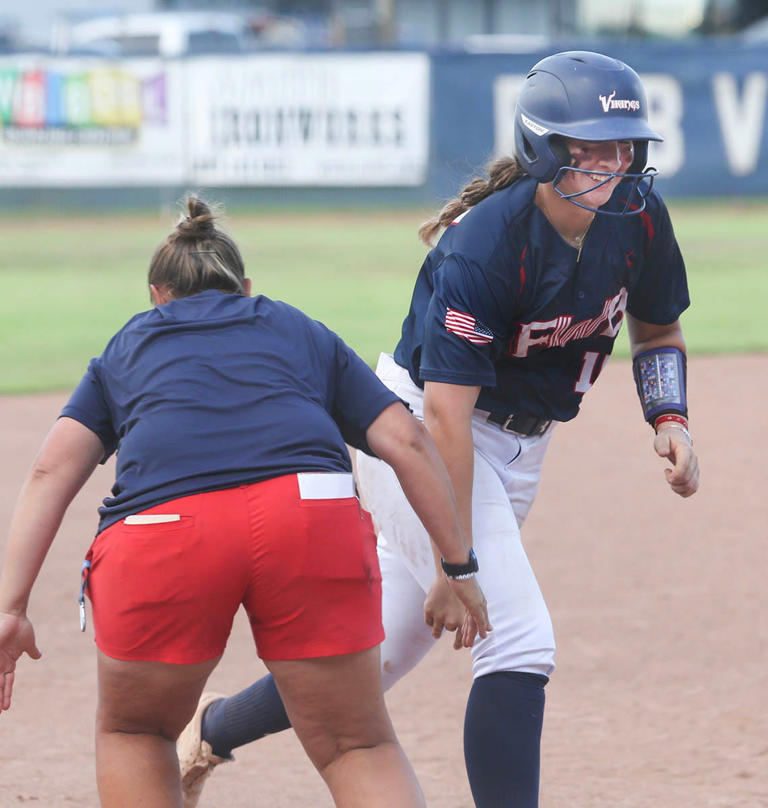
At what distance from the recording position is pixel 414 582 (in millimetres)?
3348

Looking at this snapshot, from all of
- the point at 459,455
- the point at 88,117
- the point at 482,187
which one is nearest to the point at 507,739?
the point at 459,455

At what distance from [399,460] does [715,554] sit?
3.40 m

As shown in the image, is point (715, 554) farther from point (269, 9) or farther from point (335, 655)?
point (269, 9)

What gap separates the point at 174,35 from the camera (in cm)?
2466

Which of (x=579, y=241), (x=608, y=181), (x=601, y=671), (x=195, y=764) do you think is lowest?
(x=601, y=671)

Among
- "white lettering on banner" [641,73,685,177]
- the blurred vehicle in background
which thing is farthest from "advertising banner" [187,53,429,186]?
"white lettering on banner" [641,73,685,177]

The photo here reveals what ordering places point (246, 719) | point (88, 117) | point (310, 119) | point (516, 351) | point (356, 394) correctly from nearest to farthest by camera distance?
1. point (356, 394)
2. point (516, 351)
3. point (246, 719)
4. point (88, 117)
5. point (310, 119)

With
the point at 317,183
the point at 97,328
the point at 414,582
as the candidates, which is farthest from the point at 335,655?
the point at 317,183

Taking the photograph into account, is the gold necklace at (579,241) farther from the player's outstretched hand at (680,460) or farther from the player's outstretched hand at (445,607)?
the player's outstretched hand at (445,607)

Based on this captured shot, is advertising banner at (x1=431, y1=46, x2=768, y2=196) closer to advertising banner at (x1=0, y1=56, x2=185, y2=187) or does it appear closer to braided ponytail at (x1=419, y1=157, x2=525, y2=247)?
advertising banner at (x1=0, y1=56, x2=185, y2=187)

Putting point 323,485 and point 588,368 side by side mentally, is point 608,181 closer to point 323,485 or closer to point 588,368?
point 588,368

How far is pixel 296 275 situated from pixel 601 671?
10.5 m

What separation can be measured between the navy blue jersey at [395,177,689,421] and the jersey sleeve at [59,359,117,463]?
76 cm

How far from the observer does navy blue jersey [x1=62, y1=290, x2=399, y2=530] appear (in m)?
2.54
